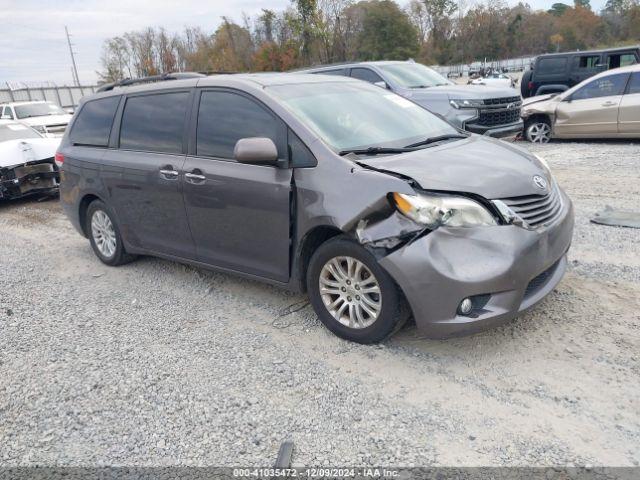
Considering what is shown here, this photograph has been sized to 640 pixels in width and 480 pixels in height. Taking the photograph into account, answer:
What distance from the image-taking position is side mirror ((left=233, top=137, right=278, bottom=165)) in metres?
3.71

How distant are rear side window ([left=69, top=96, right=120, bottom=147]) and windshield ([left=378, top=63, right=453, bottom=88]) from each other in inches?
260

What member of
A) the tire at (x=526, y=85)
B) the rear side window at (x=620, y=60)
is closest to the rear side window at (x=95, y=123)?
the tire at (x=526, y=85)

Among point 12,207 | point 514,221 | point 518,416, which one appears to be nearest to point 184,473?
point 518,416

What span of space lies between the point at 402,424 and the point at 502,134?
28.5ft

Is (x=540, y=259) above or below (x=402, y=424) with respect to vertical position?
above

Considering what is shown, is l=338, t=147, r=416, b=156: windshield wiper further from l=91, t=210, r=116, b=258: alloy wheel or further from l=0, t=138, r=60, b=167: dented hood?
l=0, t=138, r=60, b=167: dented hood

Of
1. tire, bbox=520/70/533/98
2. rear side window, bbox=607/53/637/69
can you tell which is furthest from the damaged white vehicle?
rear side window, bbox=607/53/637/69

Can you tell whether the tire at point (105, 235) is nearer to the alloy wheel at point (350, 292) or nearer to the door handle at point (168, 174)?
the door handle at point (168, 174)

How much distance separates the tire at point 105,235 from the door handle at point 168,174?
44.1 inches

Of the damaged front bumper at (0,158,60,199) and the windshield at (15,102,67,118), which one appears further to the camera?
the windshield at (15,102,67,118)

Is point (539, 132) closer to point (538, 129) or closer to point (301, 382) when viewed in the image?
point (538, 129)

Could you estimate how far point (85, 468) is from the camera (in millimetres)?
2736

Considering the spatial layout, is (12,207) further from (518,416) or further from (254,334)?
(518,416)

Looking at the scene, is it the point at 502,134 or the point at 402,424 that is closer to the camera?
the point at 402,424
